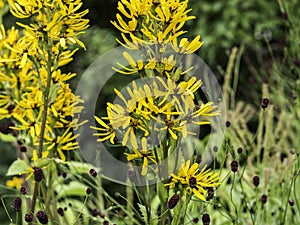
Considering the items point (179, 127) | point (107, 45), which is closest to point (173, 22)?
point (179, 127)

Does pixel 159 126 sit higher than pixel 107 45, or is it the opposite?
pixel 159 126

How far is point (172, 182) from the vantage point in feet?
3.85

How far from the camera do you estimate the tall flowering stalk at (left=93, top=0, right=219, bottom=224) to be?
1.15m

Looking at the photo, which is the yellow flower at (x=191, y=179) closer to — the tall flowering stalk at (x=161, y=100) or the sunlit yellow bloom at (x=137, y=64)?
the tall flowering stalk at (x=161, y=100)

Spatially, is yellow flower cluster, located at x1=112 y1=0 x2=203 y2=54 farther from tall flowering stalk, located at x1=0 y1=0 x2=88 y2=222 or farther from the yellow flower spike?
tall flowering stalk, located at x1=0 y1=0 x2=88 y2=222

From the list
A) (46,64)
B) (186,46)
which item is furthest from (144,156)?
(46,64)

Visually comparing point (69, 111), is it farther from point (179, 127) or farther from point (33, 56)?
point (179, 127)

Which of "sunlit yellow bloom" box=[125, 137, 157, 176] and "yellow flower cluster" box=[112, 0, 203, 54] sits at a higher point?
"yellow flower cluster" box=[112, 0, 203, 54]

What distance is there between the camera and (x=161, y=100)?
117 cm

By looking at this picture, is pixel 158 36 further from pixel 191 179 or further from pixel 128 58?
pixel 191 179

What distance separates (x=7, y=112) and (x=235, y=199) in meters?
0.92

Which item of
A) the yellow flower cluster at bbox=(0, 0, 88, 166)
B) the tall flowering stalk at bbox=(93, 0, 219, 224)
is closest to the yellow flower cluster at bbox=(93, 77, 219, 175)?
the tall flowering stalk at bbox=(93, 0, 219, 224)

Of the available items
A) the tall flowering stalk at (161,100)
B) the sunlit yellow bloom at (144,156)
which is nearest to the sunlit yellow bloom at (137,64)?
the tall flowering stalk at (161,100)

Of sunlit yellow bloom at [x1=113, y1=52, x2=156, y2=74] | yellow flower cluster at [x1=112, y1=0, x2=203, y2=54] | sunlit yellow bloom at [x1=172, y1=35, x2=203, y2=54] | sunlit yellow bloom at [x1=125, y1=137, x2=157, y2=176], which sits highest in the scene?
yellow flower cluster at [x1=112, y1=0, x2=203, y2=54]
